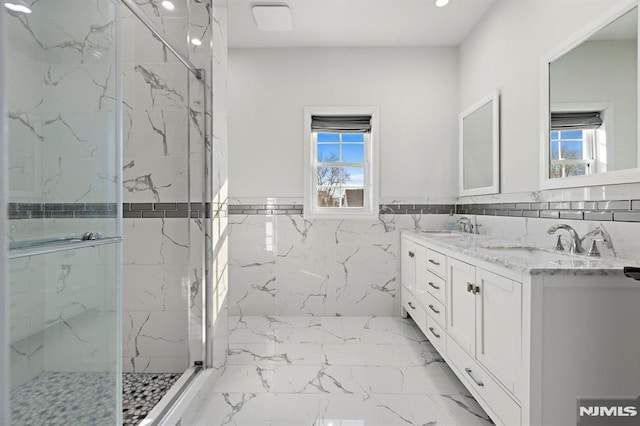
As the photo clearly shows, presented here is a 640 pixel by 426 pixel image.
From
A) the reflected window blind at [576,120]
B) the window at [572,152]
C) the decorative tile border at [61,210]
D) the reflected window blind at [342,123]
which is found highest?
the reflected window blind at [342,123]

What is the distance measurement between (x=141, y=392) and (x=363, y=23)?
129 inches

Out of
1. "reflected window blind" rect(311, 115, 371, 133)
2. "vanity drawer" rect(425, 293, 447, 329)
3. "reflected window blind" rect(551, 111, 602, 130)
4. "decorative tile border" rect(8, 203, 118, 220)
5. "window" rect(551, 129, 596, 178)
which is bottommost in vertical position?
"vanity drawer" rect(425, 293, 447, 329)

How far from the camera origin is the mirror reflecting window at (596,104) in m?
1.51

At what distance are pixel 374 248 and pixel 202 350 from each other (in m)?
1.93

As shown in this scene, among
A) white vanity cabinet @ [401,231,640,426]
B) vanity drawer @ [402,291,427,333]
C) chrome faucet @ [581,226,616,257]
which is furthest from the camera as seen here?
vanity drawer @ [402,291,427,333]

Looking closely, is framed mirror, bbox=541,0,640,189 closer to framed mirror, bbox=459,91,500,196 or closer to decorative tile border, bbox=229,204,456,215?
framed mirror, bbox=459,91,500,196

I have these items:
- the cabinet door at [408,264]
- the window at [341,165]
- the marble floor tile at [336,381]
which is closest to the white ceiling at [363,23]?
the window at [341,165]

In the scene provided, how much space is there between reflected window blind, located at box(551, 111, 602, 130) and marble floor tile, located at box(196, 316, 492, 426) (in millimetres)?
1626

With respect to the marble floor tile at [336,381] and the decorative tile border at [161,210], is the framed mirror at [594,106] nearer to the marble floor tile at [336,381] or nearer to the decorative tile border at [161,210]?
the marble floor tile at [336,381]

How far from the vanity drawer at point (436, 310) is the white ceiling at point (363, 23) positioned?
7.71 feet

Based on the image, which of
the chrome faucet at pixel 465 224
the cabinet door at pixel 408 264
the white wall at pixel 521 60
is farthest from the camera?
the chrome faucet at pixel 465 224

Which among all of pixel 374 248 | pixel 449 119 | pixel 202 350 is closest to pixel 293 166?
pixel 374 248

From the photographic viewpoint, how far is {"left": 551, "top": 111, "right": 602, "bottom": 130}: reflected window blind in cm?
171

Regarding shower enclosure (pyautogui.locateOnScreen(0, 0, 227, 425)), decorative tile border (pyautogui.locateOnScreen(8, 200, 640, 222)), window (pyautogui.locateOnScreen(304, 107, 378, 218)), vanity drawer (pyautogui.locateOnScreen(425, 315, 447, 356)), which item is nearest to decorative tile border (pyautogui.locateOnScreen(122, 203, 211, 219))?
decorative tile border (pyautogui.locateOnScreen(8, 200, 640, 222))
